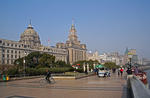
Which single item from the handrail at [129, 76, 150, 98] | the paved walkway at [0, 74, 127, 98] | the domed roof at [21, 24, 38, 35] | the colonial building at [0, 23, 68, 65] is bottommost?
the paved walkway at [0, 74, 127, 98]

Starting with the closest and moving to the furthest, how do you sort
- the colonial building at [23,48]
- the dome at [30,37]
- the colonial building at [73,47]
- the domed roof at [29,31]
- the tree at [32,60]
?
the tree at [32,60], the colonial building at [23,48], the dome at [30,37], the domed roof at [29,31], the colonial building at [73,47]

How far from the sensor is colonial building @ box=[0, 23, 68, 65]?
107 meters

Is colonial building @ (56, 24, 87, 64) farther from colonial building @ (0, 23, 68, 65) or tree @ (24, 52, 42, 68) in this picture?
tree @ (24, 52, 42, 68)

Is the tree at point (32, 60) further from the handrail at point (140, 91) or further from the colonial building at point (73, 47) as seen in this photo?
the colonial building at point (73, 47)

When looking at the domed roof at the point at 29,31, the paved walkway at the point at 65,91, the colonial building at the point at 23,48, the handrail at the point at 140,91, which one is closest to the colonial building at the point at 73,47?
the colonial building at the point at 23,48

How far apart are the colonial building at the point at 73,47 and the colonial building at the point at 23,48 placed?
19.6 ft

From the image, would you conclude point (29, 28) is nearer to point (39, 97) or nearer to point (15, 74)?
point (15, 74)

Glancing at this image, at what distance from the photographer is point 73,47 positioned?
582 feet

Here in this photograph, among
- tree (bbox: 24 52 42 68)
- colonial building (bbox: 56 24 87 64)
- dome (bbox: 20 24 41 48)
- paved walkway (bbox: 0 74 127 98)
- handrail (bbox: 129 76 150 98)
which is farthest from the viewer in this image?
colonial building (bbox: 56 24 87 64)

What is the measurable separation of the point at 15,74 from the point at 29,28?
394 feet

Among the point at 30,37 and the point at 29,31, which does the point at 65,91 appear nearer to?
the point at 30,37

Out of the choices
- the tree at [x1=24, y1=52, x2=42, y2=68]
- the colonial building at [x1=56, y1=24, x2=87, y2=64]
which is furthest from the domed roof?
the tree at [x1=24, y1=52, x2=42, y2=68]

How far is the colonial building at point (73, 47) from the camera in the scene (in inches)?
6890

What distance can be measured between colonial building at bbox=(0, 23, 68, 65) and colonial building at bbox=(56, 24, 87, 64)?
19.6 ft
